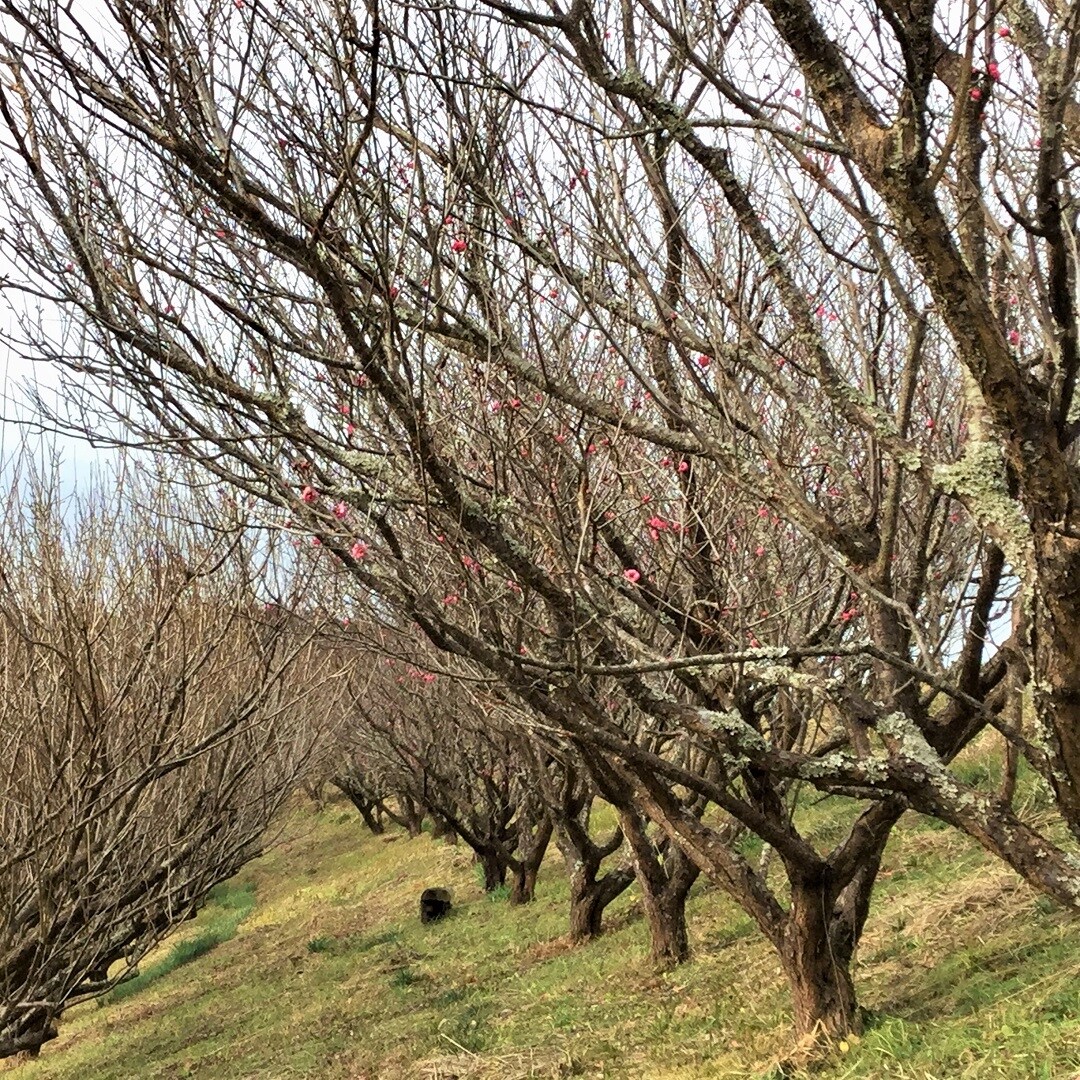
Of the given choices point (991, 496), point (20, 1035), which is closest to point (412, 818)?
point (20, 1035)

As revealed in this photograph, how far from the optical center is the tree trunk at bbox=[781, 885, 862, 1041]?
14.4ft

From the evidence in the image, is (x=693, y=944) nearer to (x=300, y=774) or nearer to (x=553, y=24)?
(x=300, y=774)

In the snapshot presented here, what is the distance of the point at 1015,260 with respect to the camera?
2428mm

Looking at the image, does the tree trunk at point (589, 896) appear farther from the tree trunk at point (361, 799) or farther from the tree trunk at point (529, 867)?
the tree trunk at point (361, 799)

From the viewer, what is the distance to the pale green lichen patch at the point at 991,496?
8.05 feet

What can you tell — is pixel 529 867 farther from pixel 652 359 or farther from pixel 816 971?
pixel 652 359

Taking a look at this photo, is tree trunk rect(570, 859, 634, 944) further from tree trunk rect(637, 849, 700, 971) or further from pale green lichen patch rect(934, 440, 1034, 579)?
pale green lichen patch rect(934, 440, 1034, 579)

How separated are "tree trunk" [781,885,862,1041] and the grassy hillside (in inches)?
6.1

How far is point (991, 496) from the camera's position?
2.51 m

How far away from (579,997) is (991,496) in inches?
246

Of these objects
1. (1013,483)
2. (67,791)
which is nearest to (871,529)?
(1013,483)

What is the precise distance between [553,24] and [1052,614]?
2.16m

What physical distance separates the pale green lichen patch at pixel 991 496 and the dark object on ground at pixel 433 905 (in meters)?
11.8

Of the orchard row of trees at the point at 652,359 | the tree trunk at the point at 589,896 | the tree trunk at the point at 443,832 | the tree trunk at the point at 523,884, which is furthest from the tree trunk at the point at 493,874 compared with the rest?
the orchard row of trees at the point at 652,359
